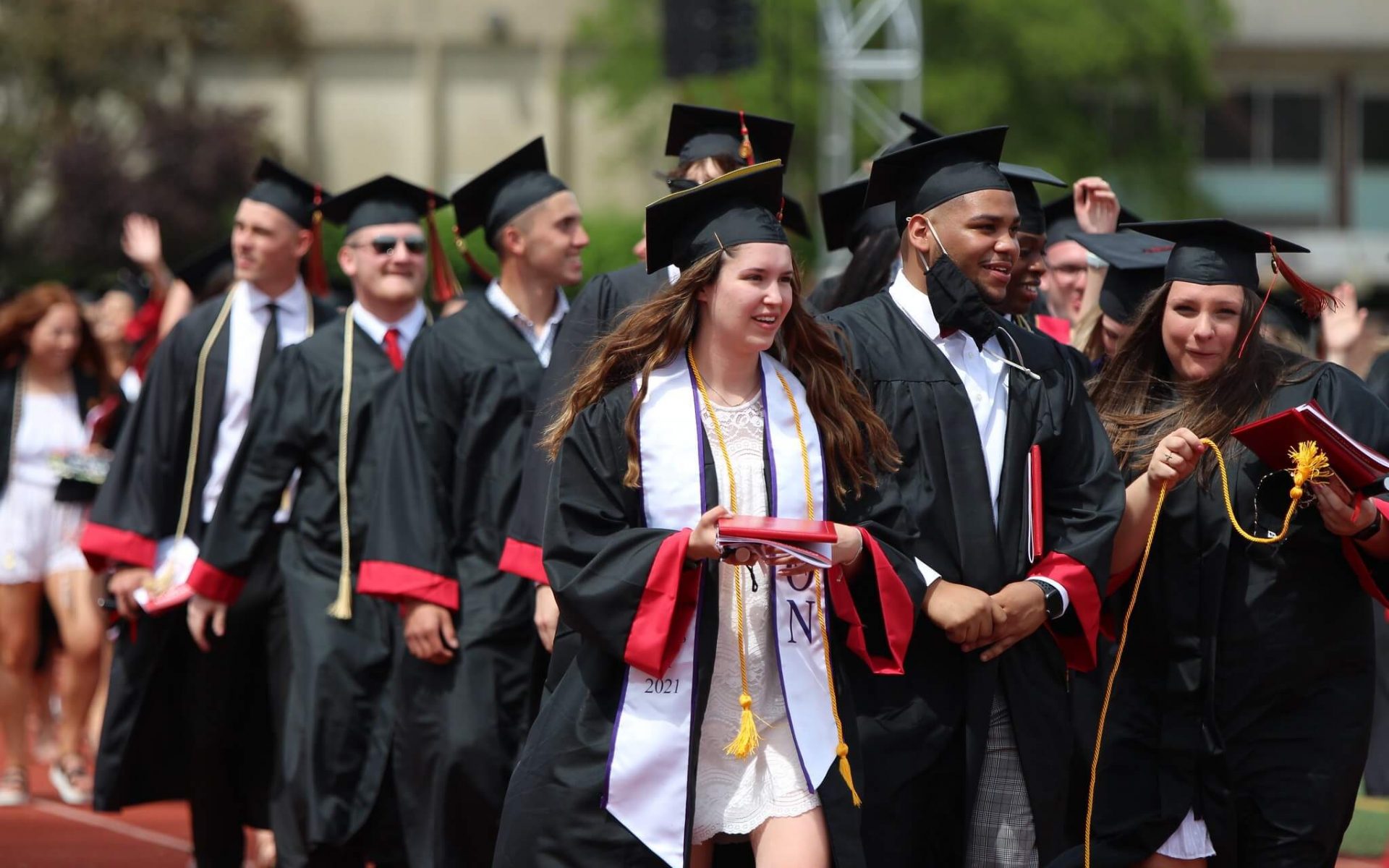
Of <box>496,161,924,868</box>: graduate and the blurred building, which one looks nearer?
<box>496,161,924,868</box>: graduate

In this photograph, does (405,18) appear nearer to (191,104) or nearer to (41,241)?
(191,104)

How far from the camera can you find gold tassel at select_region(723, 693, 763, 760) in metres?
4.21

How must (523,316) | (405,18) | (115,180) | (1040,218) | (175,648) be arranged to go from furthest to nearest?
1. (405,18)
2. (115,180)
3. (175,648)
4. (523,316)
5. (1040,218)

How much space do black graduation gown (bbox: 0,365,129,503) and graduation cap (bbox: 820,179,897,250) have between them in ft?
13.6

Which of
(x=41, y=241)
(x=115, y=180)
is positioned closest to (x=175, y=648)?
(x=115, y=180)

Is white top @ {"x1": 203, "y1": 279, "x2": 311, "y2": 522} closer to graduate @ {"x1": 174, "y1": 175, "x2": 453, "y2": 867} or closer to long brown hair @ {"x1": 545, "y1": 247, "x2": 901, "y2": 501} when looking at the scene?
A: graduate @ {"x1": 174, "y1": 175, "x2": 453, "y2": 867}

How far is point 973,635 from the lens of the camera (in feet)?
14.6

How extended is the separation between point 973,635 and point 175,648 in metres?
3.86

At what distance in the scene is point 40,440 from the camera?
9.63 metres

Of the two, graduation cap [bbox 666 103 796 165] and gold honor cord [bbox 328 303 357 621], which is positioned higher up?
graduation cap [bbox 666 103 796 165]

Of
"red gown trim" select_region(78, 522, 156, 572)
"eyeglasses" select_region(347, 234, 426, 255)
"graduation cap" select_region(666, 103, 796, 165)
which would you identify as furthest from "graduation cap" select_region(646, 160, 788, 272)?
"red gown trim" select_region(78, 522, 156, 572)

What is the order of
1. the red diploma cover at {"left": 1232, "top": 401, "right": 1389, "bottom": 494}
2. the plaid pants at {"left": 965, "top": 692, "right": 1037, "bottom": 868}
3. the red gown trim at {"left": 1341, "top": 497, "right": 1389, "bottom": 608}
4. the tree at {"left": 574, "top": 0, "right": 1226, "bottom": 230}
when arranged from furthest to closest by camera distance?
the tree at {"left": 574, "top": 0, "right": 1226, "bottom": 230} → the red gown trim at {"left": 1341, "top": 497, "right": 1389, "bottom": 608} → the plaid pants at {"left": 965, "top": 692, "right": 1037, "bottom": 868} → the red diploma cover at {"left": 1232, "top": 401, "right": 1389, "bottom": 494}

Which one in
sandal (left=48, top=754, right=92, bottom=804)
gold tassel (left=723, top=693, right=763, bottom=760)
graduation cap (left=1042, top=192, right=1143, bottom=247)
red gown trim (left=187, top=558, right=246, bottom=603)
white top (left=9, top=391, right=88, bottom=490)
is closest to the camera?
gold tassel (left=723, top=693, right=763, bottom=760)

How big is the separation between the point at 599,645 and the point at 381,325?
284 cm
